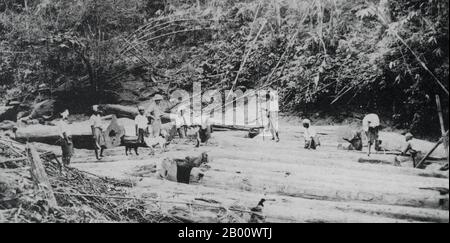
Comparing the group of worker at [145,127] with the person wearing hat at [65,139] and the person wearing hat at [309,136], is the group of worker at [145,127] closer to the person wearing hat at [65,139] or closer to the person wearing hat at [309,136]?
the person wearing hat at [65,139]

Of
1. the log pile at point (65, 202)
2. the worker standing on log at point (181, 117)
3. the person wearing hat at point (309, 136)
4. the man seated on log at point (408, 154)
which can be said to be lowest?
the log pile at point (65, 202)

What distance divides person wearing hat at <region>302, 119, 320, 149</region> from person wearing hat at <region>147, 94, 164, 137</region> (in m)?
1.49

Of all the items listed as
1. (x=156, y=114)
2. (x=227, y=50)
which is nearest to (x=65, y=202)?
(x=156, y=114)

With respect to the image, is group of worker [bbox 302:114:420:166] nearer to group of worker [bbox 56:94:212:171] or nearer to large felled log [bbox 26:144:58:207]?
group of worker [bbox 56:94:212:171]

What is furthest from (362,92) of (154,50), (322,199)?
(154,50)

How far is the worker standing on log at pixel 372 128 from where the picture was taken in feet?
13.0

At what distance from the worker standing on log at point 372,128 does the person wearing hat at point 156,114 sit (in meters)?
2.05

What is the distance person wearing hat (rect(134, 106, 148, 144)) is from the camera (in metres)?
4.48

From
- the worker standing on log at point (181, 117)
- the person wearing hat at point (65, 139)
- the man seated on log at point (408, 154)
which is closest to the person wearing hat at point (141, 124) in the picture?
the worker standing on log at point (181, 117)

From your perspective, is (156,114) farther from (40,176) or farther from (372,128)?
(372,128)

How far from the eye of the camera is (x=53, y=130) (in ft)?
14.9

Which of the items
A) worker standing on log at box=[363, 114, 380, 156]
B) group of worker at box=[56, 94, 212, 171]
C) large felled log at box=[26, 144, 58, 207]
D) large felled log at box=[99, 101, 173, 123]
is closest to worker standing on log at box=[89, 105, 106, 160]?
group of worker at box=[56, 94, 212, 171]

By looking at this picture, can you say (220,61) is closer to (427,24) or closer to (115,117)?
(115,117)

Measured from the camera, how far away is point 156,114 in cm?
462
